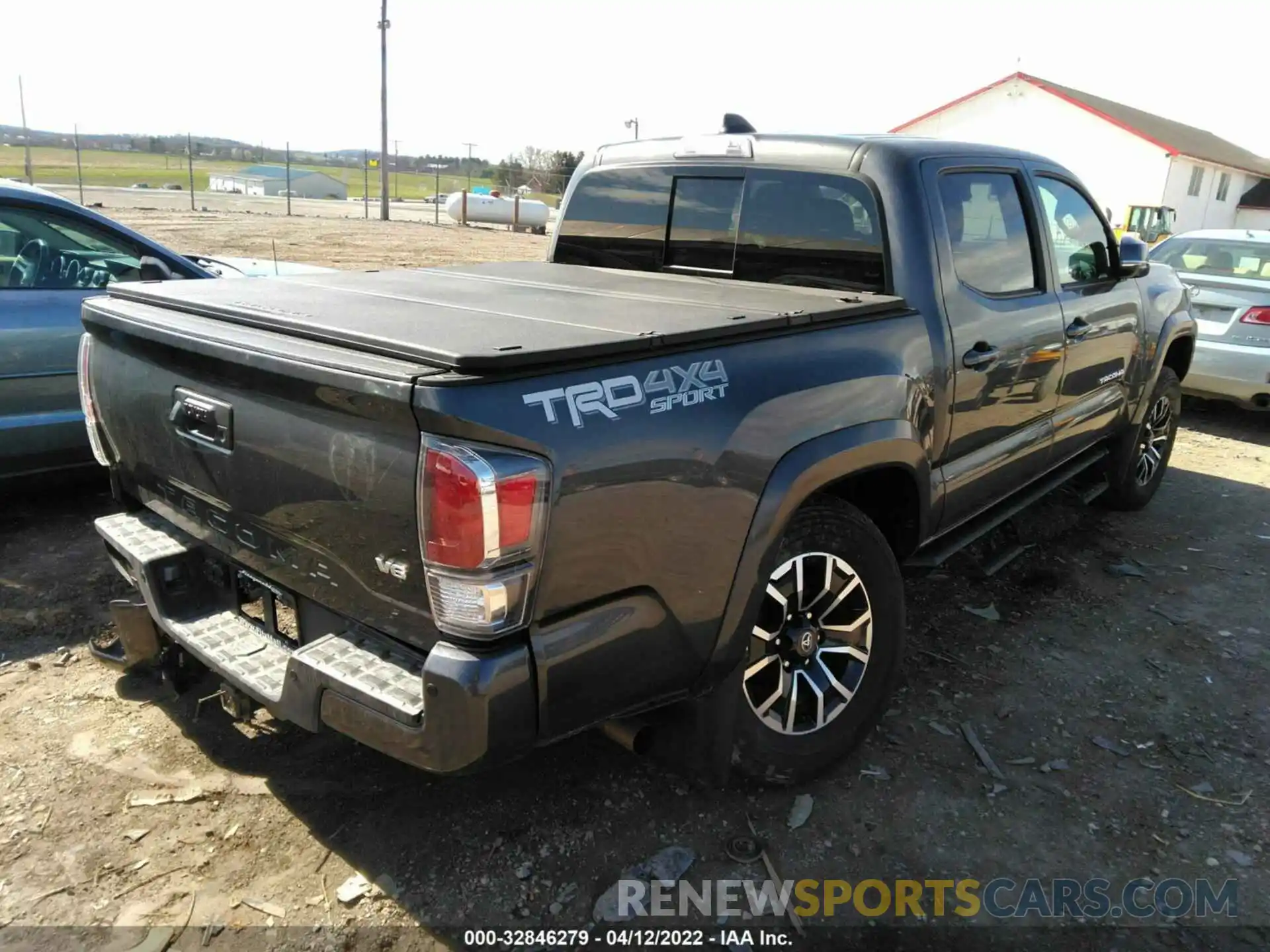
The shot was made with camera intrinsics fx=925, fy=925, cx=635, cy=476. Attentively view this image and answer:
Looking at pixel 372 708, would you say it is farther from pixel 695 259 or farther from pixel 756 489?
pixel 695 259

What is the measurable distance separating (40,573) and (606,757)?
288 centimetres

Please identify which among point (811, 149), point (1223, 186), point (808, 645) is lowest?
point (808, 645)

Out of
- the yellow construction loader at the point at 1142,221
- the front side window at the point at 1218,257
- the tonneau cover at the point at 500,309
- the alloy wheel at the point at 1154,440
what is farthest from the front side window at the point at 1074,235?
the yellow construction loader at the point at 1142,221

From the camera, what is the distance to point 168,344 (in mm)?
2510

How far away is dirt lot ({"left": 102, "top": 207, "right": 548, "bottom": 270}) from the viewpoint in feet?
63.0

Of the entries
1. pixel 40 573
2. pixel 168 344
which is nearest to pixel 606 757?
pixel 168 344

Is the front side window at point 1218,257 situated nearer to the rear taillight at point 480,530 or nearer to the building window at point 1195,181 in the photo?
the rear taillight at point 480,530

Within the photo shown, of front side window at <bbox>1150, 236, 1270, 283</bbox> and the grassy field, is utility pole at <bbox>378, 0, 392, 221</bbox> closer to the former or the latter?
the grassy field

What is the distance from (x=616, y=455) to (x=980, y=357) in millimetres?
1892

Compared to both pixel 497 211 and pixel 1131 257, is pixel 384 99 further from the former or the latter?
pixel 1131 257

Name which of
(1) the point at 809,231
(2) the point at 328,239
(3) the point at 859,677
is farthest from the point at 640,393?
(2) the point at 328,239

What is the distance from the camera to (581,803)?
111 inches

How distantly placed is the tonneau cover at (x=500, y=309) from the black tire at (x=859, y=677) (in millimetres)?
618

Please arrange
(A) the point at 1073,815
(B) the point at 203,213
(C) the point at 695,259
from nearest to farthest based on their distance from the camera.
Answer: (A) the point at 1073,815
(C) the point at 695,259
(B) the point at 203,213
